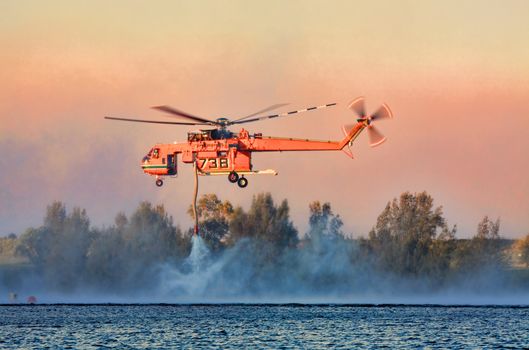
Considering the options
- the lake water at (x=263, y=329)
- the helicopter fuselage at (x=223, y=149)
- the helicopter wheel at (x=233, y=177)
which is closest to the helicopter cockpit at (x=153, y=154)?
the helicopter fuselage at (x=223, y=149)

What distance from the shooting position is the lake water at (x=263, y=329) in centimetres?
12900

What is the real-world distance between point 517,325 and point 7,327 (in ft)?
201

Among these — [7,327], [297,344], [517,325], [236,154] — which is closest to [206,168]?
[236,154]

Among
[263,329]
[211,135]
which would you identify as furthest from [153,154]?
[263,329]

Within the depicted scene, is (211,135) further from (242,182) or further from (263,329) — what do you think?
(263,329)

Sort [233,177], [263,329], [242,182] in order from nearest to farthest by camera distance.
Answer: [242,182] < [233,177] < [263,329]

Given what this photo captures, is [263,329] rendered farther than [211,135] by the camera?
Yes

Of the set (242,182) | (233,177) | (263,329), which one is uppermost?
(233,177)

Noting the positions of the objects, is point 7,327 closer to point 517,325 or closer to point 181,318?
point 181,318

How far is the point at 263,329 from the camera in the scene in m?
149

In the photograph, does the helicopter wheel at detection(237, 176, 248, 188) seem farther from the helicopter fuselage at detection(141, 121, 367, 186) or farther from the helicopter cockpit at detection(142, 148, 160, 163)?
the helicopter cockpit at detection(142, 148, 160, 163)

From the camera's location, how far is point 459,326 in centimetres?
15712

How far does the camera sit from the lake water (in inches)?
5079

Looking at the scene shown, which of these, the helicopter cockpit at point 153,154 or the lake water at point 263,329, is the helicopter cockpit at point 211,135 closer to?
the helicopter cockpit at point 153,154
